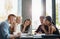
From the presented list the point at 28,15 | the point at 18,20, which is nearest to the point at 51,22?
the point at 28,15

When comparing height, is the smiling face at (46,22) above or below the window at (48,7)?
below

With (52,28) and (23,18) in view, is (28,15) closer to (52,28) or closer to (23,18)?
(23,18)

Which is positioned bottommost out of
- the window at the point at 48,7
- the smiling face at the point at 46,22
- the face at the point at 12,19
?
the smiling face at the point at 46,22

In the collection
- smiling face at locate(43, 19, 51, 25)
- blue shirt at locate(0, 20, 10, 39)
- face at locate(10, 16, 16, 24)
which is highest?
face at locate(10, 16, 16, 24)

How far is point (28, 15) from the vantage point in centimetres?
184

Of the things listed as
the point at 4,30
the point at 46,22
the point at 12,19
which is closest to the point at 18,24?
the point at 12,19

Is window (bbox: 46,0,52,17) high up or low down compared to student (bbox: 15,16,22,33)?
up

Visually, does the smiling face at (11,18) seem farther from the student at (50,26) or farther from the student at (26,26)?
the student at (50,26)

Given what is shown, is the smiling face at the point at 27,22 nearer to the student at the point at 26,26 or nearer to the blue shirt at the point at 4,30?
the student at the point at 26,26

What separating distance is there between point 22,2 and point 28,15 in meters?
0.20

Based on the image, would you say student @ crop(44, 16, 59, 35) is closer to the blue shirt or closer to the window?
the window

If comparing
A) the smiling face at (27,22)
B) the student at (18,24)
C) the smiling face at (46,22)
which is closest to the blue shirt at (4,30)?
the student at (18,24)

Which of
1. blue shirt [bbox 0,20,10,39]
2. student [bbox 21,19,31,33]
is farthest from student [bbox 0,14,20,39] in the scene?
student [bbox 21,19,31,33]

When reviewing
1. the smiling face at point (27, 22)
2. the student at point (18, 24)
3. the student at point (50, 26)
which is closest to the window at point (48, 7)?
the student at point (50, 26)
